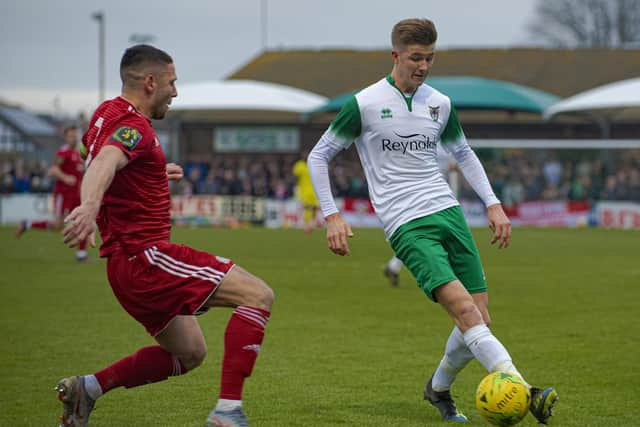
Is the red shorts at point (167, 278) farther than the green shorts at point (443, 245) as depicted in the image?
No

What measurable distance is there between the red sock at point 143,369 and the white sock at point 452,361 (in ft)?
5.42

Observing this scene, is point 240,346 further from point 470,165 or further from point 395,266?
point 395,266

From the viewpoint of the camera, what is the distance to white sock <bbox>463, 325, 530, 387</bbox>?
18.9ft

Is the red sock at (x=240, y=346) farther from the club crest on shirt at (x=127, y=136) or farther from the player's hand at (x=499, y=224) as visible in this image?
the player's hand at (x=499, y=224)

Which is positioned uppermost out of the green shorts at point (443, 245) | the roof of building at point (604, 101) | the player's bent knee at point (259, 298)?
the roof of building at point (604, 101)

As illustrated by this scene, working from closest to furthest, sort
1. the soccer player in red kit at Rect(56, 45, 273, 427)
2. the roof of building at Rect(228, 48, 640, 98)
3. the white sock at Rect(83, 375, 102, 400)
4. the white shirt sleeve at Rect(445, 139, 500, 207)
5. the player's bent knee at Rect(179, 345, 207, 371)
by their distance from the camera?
the soccer player in red kit at Rect(56, 45, 273, 427)
the player's bent knee at Rect(179, 345, 207, 371)
the white sock at Rect(83, 375, 102, 400)
the white shirt sleeve at Rect(445, 139, 500, 207)
the roof of building at Rect(228, 48, 640, 98)

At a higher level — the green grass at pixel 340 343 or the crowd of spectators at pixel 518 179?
the crowd of spectators at pixel 518 179

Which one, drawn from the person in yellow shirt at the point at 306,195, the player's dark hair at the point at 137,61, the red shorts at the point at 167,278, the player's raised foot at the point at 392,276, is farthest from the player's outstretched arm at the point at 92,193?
the person in yellow shirt at the point at 306,195

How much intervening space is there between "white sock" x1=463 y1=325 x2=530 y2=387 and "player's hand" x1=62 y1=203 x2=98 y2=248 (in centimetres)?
223

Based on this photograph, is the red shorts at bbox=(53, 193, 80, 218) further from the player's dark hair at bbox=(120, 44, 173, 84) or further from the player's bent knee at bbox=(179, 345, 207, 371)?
the player's dark hair at bbox=(120, 44, 173, 84)

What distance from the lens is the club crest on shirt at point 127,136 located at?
5.26 m

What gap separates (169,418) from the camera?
6574mm

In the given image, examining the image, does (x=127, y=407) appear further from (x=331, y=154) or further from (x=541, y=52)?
(x=541, y=52)

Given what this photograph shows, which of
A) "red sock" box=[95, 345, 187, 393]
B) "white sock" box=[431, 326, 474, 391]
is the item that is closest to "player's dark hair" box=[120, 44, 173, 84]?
"red sock" box=[95, 345, 187, 393]
